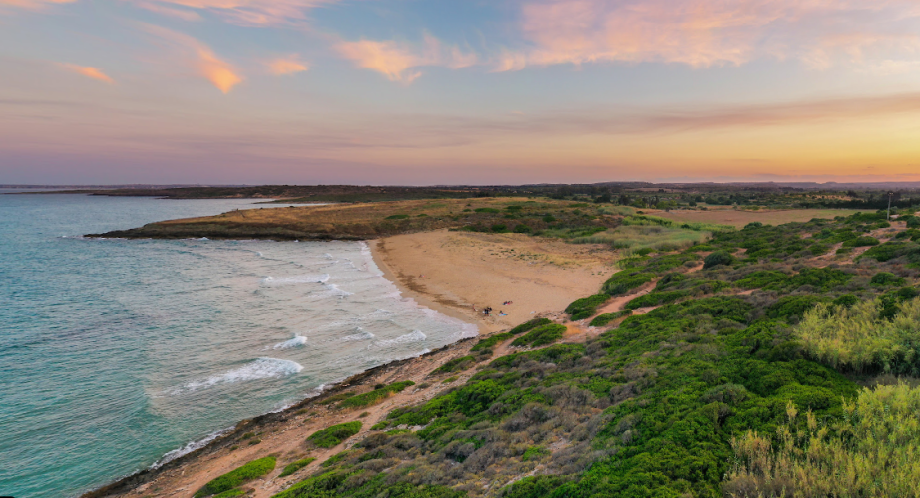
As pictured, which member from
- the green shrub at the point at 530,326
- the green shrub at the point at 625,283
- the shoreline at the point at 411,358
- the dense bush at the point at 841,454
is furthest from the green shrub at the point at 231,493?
the green shrub at the point at 625,283

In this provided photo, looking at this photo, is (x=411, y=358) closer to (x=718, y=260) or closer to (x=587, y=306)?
(x=587, y=306)

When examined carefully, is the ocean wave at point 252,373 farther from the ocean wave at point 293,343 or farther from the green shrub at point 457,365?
the green shrub at point 457,365

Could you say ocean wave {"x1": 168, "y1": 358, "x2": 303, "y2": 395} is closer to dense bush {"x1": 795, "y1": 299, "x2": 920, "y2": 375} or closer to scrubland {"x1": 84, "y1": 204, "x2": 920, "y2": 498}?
scrubland {"x1": 84, "y1": 204, "x2": 920, "y2": 498}

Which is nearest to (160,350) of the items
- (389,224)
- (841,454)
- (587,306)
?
(587,306)

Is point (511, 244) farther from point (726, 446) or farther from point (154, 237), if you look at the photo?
point (154, 237)

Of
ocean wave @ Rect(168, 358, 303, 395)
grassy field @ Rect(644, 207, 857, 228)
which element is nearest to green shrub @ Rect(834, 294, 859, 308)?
ocean wave @ Rect(168, 358, 303, 395)

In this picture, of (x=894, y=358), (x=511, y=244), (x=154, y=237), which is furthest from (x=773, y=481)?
(x=154, y=237)
